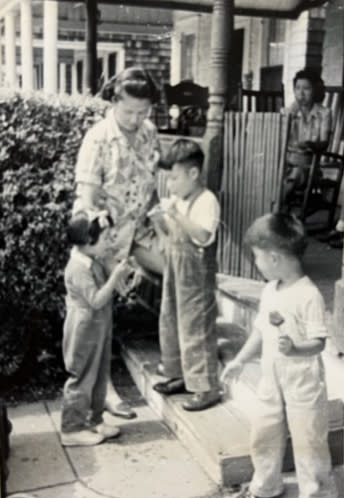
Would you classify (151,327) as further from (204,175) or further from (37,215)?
(204,175)

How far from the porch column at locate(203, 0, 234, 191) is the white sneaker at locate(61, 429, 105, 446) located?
120 centimetres

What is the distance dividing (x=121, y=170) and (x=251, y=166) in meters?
0.69

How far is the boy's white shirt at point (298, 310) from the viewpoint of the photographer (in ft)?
7.00

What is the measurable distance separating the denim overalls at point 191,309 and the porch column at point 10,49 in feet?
3.48

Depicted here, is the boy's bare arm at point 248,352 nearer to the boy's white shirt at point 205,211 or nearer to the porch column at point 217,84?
the boy's white shirt at point 205,211

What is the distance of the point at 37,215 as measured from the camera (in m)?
3.47

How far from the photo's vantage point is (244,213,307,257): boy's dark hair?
7.00 feet

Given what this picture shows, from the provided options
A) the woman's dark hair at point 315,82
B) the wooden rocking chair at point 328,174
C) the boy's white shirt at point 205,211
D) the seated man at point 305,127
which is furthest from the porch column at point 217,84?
the woman's dark hair at point 315,82

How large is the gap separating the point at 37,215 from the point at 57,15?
1.05m

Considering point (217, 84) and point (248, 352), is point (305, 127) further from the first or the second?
point (248, 352)

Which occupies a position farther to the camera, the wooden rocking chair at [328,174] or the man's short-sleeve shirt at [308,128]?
the man's short-sleeve shirt at [308,128]

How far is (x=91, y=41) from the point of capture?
300 cm

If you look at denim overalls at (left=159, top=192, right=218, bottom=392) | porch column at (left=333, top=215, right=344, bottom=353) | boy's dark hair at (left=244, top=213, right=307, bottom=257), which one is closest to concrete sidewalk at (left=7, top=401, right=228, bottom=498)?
denim overalls at (left=159, top=192, right=218, bottom=392)

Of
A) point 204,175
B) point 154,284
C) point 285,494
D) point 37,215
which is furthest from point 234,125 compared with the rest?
point 285,494
